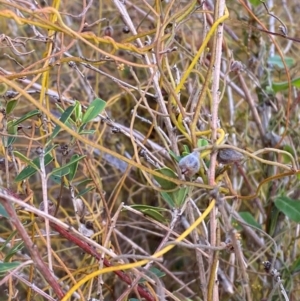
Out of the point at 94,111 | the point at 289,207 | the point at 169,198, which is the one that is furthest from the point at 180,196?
the point at 289,207

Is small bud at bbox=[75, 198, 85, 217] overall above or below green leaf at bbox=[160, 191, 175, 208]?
below

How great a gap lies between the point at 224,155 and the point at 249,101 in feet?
1.47

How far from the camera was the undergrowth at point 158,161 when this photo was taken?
1.84ft

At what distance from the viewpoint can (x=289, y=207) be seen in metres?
0.85

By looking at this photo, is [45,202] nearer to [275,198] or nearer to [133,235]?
[275,198]

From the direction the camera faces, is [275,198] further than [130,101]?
No

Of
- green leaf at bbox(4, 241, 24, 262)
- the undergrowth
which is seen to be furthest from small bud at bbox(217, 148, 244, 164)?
green leaf at bbox(4, 241, 24, 262)

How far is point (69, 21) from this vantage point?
1371mm

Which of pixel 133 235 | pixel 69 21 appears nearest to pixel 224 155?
pixel 133 235

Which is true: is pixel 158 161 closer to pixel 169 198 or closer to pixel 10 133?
pixel 169 198

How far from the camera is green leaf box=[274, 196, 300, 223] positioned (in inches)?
32.5

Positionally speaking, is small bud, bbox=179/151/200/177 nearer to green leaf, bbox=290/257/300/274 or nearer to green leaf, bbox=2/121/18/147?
green leaf, bbox=2/121/18/147

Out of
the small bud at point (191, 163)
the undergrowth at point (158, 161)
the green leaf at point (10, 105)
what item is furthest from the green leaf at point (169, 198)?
the green leaf at point (10, 105)

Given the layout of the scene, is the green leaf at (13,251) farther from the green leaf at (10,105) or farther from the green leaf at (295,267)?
the green leaf at (295,267)
